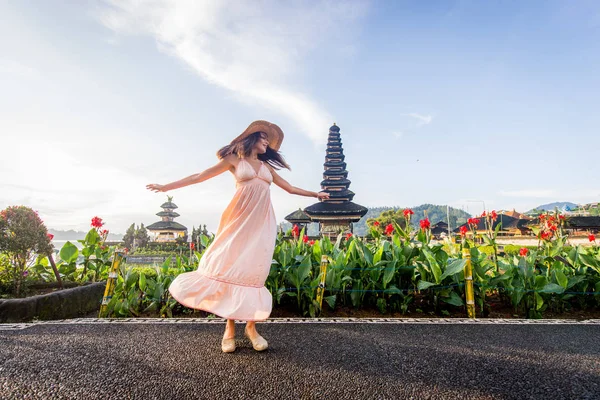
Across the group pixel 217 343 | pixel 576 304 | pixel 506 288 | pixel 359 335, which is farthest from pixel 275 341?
pixel 576 304

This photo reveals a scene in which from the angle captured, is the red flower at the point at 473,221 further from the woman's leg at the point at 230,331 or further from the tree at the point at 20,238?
the tree at the point at 20,238

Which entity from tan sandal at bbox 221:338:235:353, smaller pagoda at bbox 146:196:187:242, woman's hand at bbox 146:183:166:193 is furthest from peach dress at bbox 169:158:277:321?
smaller pagoda at bbox 146:196:187:242

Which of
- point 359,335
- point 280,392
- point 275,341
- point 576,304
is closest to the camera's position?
point 280,392

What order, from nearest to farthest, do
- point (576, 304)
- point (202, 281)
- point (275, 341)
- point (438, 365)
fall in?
1. point (438, 365)
2. point (202, 281)
3. point (275, 341)
4. point (576, 304)

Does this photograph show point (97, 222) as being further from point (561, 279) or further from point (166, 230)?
point (166, 230)

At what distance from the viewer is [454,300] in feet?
10.9

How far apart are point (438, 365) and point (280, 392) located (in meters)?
1.01

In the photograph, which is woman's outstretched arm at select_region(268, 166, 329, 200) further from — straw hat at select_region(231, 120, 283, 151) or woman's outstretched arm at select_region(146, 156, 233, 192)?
woman's outstretched arm at select_region(146, 156, 233, 192)

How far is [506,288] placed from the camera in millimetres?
3531

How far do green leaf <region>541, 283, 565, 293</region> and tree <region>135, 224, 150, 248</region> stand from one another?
2954cm

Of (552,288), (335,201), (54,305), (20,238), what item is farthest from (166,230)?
(552,288)

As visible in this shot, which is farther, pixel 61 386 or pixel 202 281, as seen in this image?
pixel 202 281

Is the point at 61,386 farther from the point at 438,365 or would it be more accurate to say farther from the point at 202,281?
the point at 438,365

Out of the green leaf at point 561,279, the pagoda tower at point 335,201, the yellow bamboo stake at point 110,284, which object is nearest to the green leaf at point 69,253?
the yellow bamboo stake at point 110,284
